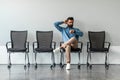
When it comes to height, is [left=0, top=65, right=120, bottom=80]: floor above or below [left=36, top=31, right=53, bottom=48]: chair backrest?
below

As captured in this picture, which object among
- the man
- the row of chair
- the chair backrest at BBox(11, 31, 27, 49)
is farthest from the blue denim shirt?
the chair backrest at BBox(11, 31, 27, 49)

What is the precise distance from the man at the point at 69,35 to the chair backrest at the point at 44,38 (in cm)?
32

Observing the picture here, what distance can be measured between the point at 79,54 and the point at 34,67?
130 cm

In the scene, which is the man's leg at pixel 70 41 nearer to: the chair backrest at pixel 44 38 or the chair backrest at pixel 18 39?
the chair backrest at pixel 44 38

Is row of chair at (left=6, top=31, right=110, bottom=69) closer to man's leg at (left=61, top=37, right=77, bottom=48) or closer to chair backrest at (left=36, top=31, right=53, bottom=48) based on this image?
chair backrest at (left=36, top=31, right=53, bottom=48)


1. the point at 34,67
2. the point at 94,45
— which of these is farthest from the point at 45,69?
the point at 94,45

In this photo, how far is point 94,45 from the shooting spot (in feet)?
25.0

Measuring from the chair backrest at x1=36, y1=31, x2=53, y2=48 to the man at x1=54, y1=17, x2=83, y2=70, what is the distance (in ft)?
1.05

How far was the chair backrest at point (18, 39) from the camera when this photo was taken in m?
7.57

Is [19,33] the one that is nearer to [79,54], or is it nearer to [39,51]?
[39,51]

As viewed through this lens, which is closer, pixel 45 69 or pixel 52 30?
pixel 45 69

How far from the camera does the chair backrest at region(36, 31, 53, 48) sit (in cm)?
755

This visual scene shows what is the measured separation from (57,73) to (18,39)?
1751mm

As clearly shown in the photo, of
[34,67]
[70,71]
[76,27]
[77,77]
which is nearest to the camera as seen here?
[77,77]
